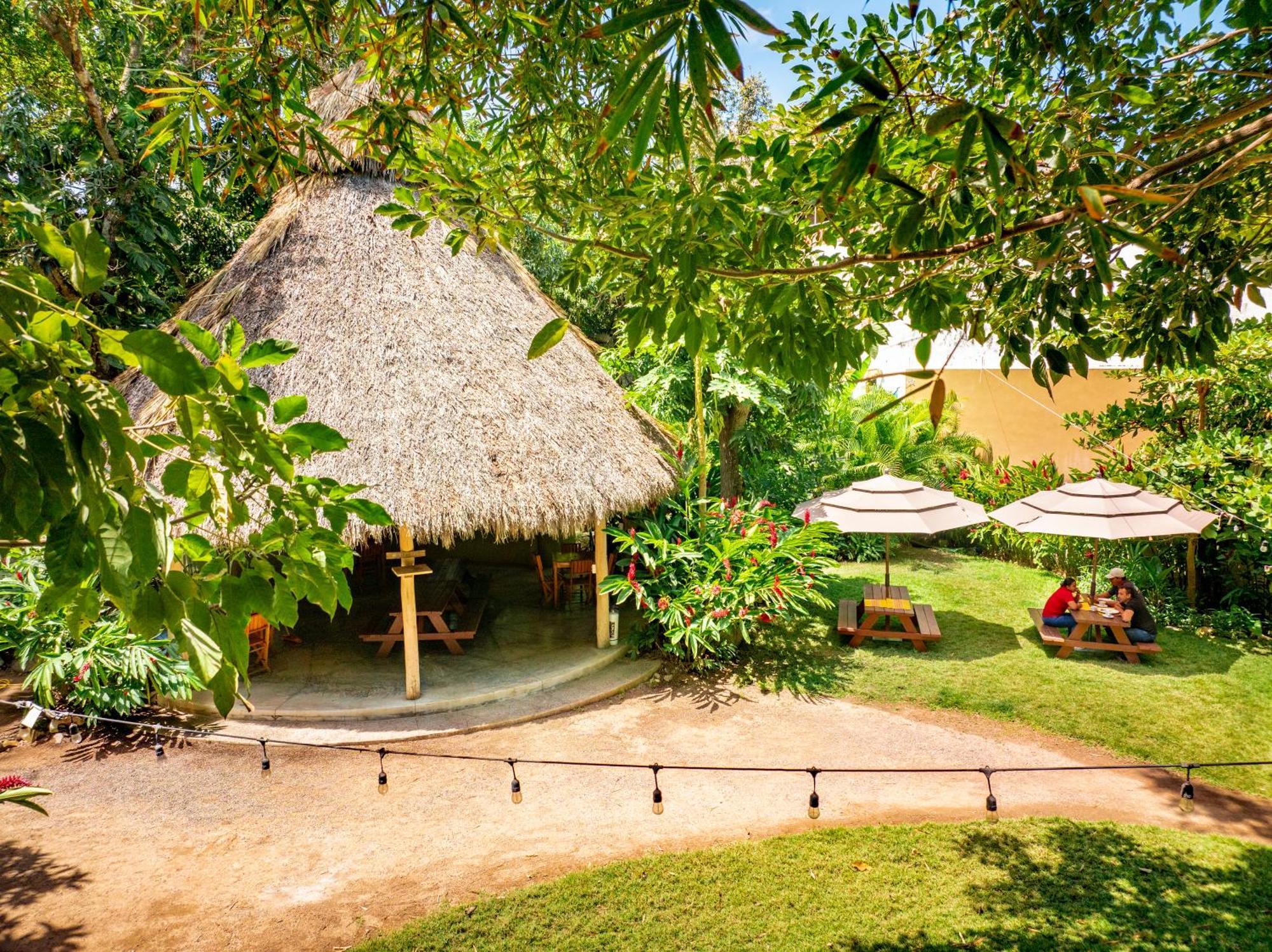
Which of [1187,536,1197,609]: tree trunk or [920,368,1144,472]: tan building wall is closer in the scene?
[1187,536,1197,609]: tree trunk

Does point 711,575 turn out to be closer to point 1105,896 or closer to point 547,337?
point 1105,896

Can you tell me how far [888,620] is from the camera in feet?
24.7

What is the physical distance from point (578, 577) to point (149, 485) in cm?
769

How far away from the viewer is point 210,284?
773cm

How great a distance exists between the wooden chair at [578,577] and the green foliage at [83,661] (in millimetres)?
3872

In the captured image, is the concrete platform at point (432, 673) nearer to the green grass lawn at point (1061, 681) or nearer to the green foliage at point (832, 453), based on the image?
the green grass lawn at point (1061, 681)

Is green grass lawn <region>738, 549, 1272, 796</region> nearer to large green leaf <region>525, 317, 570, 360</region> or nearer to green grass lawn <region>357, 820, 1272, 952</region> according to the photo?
green grass lawn <region>357, 820, 1272, 952</region>

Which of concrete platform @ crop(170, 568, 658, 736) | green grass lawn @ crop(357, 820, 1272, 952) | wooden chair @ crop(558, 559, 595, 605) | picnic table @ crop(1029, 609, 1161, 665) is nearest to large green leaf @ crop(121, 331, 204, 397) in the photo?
green grass lawn @ crop(357, 820, 1272, 952)

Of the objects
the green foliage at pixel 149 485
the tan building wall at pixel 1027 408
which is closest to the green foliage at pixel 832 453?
the tan building wall at pixel 1027 408

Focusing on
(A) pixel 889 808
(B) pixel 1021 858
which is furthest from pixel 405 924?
(B) pixel 1021 858

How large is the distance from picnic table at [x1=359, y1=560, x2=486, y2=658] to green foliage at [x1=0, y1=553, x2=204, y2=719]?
1627mm

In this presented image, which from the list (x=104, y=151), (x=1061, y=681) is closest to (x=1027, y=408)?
(x=1061, y=681)

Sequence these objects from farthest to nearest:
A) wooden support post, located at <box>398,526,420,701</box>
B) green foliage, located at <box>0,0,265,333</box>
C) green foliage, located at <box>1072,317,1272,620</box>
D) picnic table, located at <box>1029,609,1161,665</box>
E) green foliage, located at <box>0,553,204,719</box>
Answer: green foliage, located at <box>0,0,265,333</box>
green foliage, located at <box>1072,317,1272,620</box>
picnic table, located at <box>1029,609,1161,665</box>
wooden support post, located at <box>398,526,420,701</box>
green foliage, located at <box>0,553,204,719</box>

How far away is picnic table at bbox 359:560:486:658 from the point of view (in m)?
6.85
